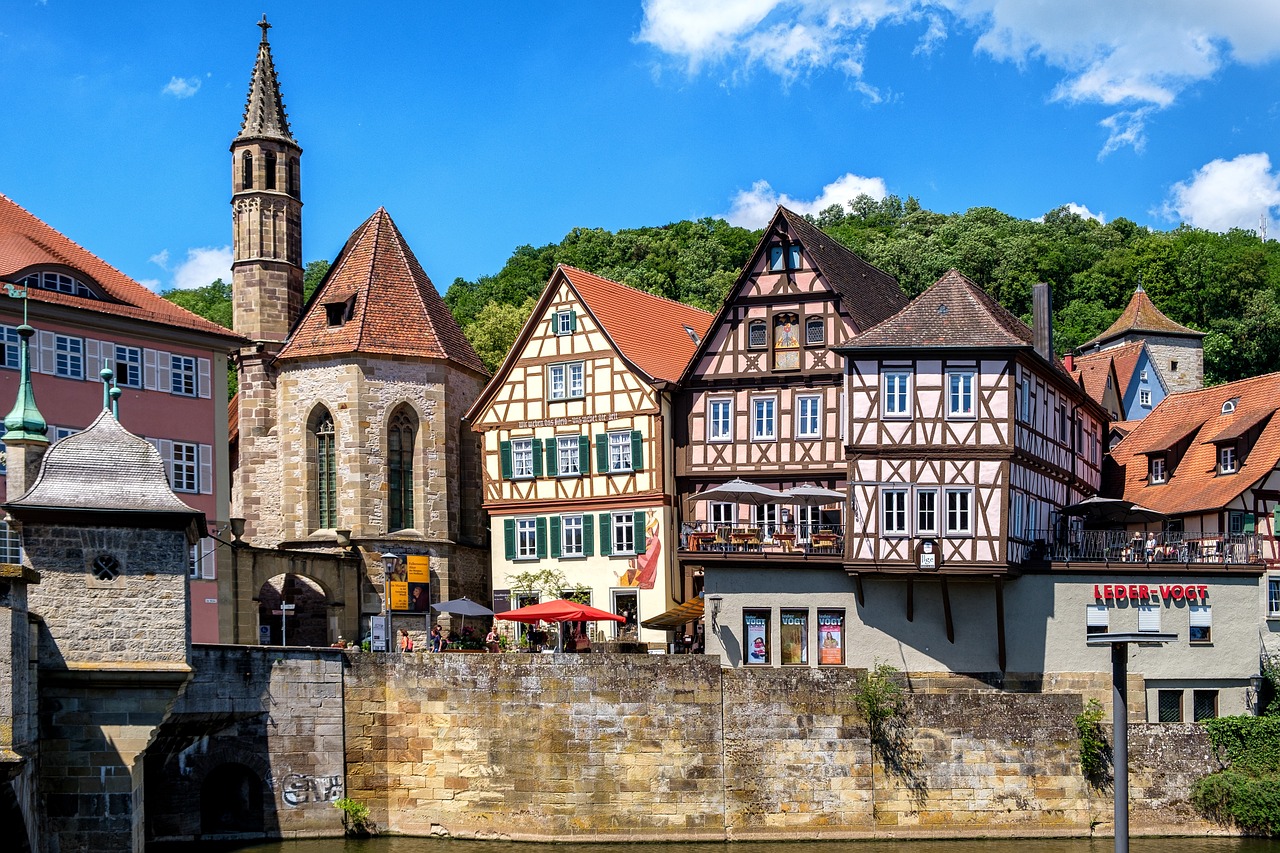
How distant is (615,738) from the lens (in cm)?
3431

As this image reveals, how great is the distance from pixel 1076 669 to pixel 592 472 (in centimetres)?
1335

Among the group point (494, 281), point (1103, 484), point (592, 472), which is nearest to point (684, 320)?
point (592, 472)

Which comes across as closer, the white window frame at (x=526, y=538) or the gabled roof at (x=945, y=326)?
the gabled roof at (x=945, y=326)

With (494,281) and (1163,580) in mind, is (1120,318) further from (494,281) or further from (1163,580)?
(1163,580)

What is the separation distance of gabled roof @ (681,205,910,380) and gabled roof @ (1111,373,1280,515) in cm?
848

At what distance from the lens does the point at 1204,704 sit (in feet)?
122

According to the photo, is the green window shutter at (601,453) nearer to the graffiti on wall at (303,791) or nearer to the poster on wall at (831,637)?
the poster on wall at (831,637)

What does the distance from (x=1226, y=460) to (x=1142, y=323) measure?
89.8 feet

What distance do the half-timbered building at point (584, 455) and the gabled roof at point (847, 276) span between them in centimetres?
487

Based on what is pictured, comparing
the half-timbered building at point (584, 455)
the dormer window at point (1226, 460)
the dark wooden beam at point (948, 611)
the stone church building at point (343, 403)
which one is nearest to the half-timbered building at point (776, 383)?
the half-timbered building at point (584, 455)

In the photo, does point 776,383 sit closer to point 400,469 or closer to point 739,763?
point 739,763

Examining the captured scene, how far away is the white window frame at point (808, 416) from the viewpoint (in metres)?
41.1

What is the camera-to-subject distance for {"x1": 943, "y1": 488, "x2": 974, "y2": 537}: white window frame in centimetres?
3656

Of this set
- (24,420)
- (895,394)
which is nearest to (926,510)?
(895,394)
